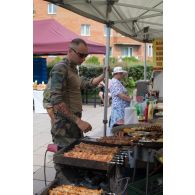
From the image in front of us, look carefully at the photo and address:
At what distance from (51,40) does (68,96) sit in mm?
7734

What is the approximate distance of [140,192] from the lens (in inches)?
129

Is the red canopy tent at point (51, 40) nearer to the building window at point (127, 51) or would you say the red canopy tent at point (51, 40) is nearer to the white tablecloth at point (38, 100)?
the white tablecloth at point (38, 100)

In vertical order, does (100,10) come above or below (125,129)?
above

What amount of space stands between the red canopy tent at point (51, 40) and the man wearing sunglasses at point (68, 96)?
7.24 meters

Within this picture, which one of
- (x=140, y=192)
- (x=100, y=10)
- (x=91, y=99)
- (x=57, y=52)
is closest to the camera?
(x=140, y=192)

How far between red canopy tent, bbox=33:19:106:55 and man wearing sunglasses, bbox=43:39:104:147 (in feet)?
23.8

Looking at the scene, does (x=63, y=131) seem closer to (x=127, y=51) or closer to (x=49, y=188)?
(x=49, y=188)

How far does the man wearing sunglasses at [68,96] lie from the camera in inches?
151

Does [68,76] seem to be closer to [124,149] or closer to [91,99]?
[124,149]

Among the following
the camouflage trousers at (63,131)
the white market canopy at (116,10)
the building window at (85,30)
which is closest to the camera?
the camouflage trousers at (63,131)

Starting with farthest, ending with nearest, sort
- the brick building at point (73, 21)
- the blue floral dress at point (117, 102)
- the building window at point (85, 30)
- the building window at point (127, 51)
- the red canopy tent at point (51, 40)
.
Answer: the building window at point (127, 51) → the building window at point (85, 30) → the brick building at point (73, 21) → the red canopy tent at point (51, 40) → the blue floral dress at point (117, 102)

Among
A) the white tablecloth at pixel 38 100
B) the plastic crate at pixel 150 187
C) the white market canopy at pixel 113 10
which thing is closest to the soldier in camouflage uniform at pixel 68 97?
the plastic crate at pixel 150 187

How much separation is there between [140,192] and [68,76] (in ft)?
Answer: 4.99
